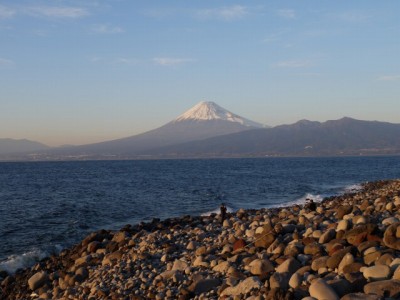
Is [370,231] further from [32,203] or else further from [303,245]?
[32,203]

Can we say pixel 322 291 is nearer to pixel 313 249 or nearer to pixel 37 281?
pixel 313 249

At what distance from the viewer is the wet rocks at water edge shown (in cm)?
727

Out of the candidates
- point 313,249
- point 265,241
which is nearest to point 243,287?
point 313,249

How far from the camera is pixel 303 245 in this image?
9.49 m

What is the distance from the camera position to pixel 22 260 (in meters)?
16.1

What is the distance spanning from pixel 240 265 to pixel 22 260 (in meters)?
9.54

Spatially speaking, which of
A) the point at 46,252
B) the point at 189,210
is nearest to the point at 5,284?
the point at 46,252

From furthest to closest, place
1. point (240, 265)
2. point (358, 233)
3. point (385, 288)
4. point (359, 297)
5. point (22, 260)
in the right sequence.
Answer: point (22, 260) → point (240, 265) → point (358, 233) → point (385, 288) → point (359, 297)

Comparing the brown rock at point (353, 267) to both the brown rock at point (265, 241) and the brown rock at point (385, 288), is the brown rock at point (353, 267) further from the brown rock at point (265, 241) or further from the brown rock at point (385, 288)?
the brown rock at point (265, 241)

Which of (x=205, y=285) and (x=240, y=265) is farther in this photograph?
(x=240, y=265)

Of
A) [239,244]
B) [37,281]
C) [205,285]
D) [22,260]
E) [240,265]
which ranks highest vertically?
→ [239,244]

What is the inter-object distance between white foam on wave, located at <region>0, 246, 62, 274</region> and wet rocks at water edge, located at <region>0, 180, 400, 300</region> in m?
0.83

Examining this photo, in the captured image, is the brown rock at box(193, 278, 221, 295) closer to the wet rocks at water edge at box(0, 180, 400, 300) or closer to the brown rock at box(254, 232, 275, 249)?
the wet rocks at water edge at box(0, 180, 400, 300)

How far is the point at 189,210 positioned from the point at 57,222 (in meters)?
8.29
